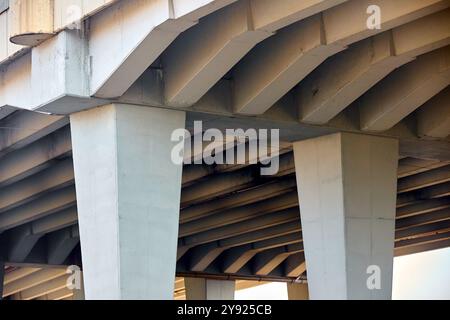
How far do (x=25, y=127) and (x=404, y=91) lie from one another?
8564 millimetres

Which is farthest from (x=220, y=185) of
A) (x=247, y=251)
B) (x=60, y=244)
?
(x=247, y=251)

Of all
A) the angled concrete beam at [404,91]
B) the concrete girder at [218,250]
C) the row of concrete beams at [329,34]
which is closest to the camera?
the row of concrete beams at [329,34]

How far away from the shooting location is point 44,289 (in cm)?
5531

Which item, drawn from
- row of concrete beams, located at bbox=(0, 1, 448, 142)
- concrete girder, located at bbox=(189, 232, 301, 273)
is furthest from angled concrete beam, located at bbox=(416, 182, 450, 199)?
row of concrete beams, located at bbox=(0, 1, 448, 142)

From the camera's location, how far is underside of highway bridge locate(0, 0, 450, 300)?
18.5 meters

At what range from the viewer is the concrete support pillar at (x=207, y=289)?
4538 cm

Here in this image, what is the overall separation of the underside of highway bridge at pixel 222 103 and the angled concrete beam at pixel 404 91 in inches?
1.5

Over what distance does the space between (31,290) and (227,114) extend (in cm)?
3713

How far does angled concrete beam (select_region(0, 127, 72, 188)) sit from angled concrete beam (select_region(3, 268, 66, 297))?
2328cm

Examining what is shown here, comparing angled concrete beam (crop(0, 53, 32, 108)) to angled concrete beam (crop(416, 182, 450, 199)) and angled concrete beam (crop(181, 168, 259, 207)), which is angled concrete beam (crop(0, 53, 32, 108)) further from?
angled concrete beam (crop(416, 182, 450, 199))

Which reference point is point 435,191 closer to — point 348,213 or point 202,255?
point 202,255

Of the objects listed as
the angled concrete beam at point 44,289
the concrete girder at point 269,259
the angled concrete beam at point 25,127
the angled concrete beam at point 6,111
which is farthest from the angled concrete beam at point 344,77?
the angled concrete beam at point 44,289

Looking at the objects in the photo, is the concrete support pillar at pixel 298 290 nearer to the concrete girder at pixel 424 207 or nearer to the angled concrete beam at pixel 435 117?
the concrete girder at pixel 424 207

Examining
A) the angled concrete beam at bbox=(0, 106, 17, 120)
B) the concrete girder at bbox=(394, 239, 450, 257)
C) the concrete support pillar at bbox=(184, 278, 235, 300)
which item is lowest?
the concrete support pillar at bbox=(184, 278, 235, 300)
